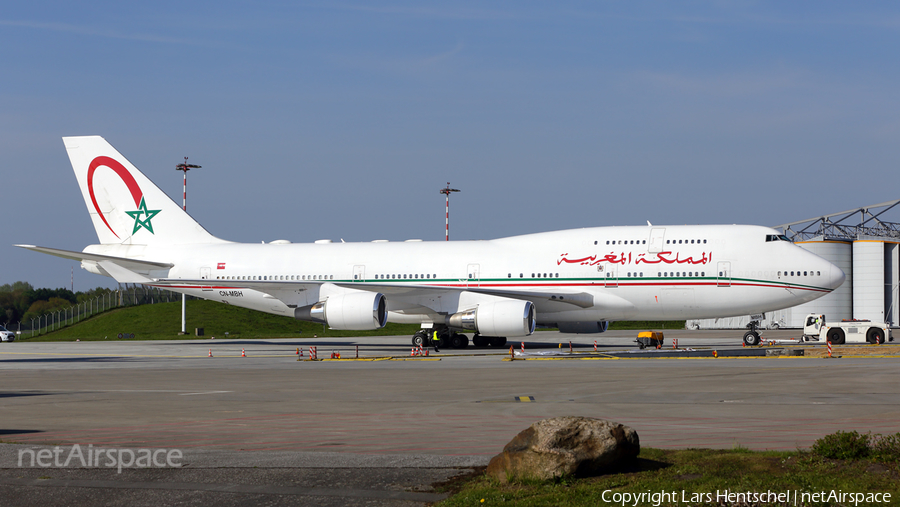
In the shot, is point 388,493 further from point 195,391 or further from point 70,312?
point 70,312

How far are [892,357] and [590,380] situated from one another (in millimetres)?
13552

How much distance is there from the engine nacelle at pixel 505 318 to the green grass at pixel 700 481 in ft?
78.3

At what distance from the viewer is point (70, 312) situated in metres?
71.9

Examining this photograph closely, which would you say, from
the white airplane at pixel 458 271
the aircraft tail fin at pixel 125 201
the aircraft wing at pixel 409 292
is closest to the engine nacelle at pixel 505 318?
the white airplane at pixel 458 271

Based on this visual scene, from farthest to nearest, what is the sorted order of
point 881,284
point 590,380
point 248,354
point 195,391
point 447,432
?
point 881,284
point 248,354
point 590,380
point 195,391
point 447,432

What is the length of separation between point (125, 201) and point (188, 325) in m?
25.7

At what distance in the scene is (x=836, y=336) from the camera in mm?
39344

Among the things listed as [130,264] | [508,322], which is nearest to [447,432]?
[508,322]

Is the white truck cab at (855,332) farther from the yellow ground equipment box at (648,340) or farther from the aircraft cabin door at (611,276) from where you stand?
the aircraft cabin door at (611,276)

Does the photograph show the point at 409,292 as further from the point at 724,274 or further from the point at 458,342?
the point at 724,274

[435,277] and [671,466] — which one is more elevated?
[435,277]

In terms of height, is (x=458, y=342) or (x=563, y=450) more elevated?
(x=563, y=450)

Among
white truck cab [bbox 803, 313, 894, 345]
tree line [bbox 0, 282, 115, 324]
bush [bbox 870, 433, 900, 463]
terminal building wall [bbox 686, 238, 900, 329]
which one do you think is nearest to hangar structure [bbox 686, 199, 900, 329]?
terminal building wall [bbox 686, 238, 900, 329]

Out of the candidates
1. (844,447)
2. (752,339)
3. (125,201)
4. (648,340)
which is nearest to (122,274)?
(125,201)
